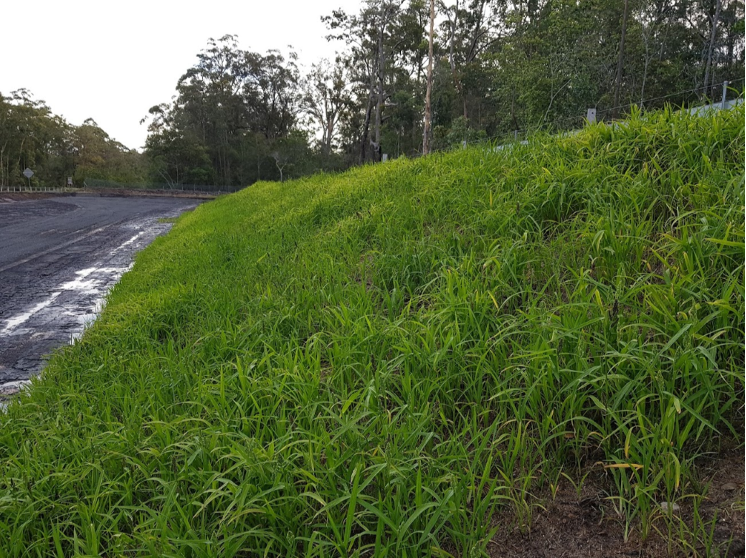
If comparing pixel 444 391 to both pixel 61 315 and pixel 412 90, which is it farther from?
pixel 412 90

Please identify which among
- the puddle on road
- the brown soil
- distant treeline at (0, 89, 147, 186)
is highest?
distant treeline at (0, 89, 147, 186)

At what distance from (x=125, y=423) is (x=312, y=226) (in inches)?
213

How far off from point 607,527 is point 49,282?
1058 centimetres

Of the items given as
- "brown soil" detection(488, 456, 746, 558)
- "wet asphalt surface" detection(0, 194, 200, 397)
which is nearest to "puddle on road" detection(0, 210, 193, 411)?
"wet asphalt surface" detection(0, 194, 200, 397)

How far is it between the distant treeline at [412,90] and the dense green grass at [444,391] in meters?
1.00

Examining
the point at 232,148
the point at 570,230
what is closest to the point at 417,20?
the point at 232,148

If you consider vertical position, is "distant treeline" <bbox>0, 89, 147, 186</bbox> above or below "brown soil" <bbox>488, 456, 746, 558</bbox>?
above

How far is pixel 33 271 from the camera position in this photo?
35.2ft

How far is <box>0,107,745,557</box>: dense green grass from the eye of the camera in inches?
81.9

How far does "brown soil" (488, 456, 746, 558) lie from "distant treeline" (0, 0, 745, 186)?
4.73 feet

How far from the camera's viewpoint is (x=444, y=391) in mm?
2699

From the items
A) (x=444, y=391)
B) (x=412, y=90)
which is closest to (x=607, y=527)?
(x=444, y=391)

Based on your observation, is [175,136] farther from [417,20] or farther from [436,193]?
[436,193]

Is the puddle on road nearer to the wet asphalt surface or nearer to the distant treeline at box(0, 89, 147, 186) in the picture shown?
the wet asphalt surface
